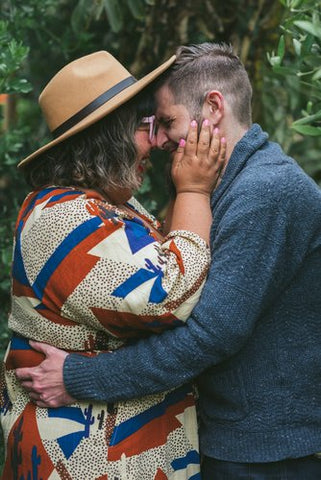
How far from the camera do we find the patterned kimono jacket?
7.49 feet

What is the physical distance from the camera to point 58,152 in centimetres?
256

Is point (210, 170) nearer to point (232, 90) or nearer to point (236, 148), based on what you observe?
point (236, 148)

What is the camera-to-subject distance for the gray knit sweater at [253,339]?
2.27m

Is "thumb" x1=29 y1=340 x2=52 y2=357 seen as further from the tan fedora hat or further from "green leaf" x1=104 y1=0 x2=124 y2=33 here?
"green leaf" x1=104 y1=0 x2=124 y2=33

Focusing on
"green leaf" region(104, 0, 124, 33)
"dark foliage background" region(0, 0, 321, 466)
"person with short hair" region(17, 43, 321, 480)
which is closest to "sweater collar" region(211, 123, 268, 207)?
"person with short hair" region(17, 43, 321, 480)

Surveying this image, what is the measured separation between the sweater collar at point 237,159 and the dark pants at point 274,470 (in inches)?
33.3

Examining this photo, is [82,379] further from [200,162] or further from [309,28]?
[309,28]

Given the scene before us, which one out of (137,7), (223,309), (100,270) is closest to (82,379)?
(100,270)

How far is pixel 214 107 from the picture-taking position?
2566 mm

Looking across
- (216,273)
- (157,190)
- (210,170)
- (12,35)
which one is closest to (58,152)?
(210,170)

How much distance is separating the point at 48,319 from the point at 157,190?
266 cm

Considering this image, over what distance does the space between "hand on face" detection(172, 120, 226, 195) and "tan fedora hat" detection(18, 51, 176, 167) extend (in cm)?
25

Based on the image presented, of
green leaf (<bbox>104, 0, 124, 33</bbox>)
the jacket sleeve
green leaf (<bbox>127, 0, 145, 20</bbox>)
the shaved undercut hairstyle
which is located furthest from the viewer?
green leaf (<bbox>127, 0, 145, 20</bbox>)

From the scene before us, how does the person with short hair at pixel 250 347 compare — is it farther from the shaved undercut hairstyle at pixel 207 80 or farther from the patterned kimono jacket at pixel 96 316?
the shaved undercut hairstyle at pixel 207 80
